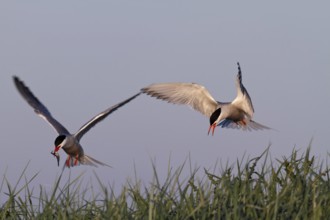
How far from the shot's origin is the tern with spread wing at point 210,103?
14.5m

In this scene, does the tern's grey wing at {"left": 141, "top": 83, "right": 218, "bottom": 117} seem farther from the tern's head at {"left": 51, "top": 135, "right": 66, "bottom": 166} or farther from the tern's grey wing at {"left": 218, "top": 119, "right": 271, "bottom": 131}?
the tern's head at {"left": 51, "top": 135, "right": 66, "bottom": 166}

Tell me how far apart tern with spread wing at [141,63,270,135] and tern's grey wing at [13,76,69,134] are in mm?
2544

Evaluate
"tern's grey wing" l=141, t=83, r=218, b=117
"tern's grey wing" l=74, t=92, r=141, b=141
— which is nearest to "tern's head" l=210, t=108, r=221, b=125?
"tern's grey wing" l=141, t=83, r=218, b=117

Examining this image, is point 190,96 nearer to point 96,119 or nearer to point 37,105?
point 96,119

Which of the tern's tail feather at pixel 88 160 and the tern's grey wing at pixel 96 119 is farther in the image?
the tern's tail feather at pixel 88 160

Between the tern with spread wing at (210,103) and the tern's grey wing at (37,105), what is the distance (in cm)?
254

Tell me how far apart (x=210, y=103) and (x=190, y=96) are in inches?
17.0

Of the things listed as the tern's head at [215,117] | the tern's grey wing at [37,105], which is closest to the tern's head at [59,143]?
the tern's grey wing at [37,105]

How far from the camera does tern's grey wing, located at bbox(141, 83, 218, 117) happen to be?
48.7ft

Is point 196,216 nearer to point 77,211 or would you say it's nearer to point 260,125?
point 77,211

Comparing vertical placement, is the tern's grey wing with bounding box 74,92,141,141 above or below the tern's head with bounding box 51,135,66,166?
above

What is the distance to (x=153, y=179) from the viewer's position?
18.7ft

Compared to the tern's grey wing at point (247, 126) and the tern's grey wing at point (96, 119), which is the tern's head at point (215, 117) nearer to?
the tern's grey wing at point (247, 126)

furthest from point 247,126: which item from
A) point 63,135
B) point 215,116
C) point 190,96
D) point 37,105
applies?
point 37,105
